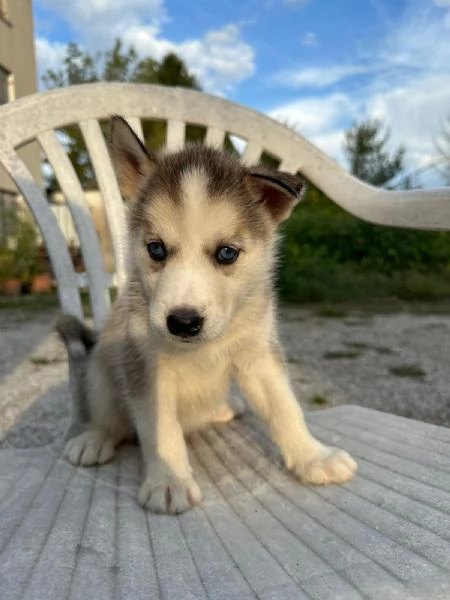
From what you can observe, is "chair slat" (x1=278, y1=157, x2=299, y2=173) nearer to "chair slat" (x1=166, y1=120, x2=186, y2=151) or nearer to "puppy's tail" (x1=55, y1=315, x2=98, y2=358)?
"chair slat" (x1=166, y1=120, x2=186, y2=151)

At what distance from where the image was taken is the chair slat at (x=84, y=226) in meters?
2.09

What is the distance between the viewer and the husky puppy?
1272 millimetres

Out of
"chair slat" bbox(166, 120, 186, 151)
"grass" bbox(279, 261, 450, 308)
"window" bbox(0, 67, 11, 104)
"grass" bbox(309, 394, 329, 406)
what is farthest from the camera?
"window" bbox(0, 67, 11, 104)

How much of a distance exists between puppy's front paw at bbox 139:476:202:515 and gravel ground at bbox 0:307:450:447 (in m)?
1.00

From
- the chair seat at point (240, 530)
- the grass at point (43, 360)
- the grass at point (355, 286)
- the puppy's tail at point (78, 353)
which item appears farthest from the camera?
the grass at point (355, 286)

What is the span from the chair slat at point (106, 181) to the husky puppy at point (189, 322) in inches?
18.0

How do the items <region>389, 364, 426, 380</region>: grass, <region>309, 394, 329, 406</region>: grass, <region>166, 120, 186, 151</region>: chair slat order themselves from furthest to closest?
<region>389, 364, 426, 380</region>: grass < <region>309, 394, 329, 406</region>: grass < <region>166, 120, 186, 151</region>: chair slat

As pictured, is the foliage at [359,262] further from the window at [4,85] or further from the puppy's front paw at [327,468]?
the window at [4,85]

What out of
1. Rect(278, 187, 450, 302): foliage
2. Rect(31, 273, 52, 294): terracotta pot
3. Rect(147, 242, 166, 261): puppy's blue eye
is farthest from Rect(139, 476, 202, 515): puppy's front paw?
Rect(31, 273, 52, 294): terracotta pot

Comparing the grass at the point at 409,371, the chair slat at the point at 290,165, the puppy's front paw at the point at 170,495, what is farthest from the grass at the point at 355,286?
the puppy's front paw at the point at 170,495

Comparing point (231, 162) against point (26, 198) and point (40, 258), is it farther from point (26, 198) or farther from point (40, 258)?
point (40, 258)

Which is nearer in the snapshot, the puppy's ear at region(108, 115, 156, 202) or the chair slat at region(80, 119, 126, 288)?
the puppy's ear at region(108, 115, 156, 202)

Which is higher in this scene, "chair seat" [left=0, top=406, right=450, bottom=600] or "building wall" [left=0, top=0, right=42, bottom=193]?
"building wall" [left=0, top=0, right=42, bottom=193]

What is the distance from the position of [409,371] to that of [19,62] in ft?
35.5
